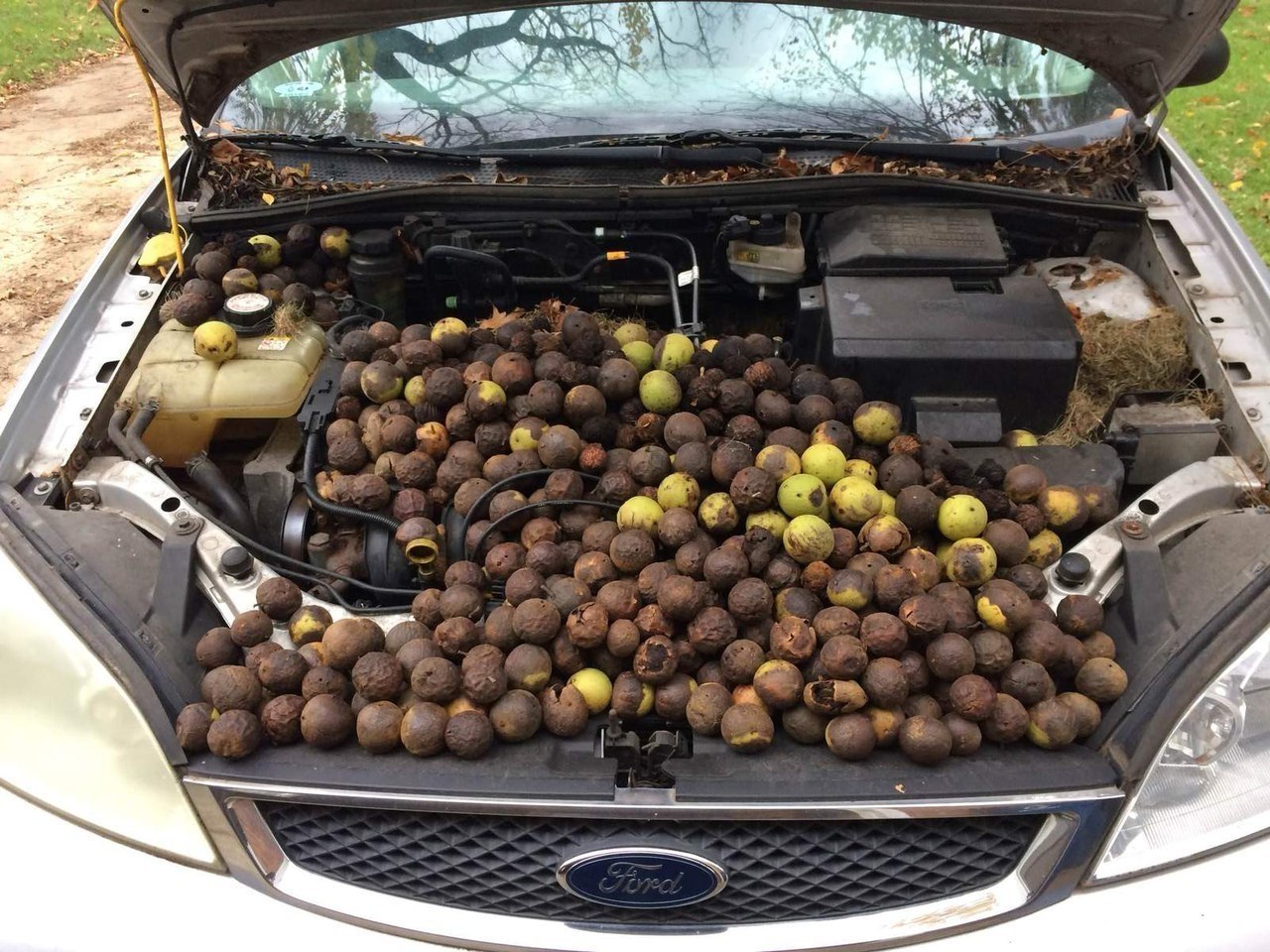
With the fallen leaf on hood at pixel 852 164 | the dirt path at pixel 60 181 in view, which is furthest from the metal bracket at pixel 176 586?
the dirt path at pixel 60 181

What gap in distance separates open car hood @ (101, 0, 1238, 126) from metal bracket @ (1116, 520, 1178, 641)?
1655 mm

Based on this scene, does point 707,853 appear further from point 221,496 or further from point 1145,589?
point 221,496

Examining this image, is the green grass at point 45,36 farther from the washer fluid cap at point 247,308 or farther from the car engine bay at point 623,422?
the car engine bay at point 623,422

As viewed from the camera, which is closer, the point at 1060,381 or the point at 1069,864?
the point at 1069,864

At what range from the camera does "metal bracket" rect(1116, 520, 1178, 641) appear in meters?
2.07

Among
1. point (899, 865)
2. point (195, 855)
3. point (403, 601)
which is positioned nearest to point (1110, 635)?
point (899, 865)

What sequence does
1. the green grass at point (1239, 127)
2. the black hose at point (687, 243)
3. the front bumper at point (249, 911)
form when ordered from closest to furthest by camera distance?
1. the front bumper at point (249, 911)
2. the black hose at point (687, 243)
3. the green grass at point (1239, 127)

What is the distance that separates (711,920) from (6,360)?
580 cm

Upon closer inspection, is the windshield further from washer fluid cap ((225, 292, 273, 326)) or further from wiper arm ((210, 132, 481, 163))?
washer fluid cap ((225, 292, 273, 326))

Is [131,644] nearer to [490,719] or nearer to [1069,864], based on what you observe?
[490,719]

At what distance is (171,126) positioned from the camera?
27.8 feet

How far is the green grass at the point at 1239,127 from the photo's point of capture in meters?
7.12

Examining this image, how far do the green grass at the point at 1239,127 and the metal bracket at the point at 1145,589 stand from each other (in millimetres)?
5477

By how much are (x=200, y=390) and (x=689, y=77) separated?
201 centimetres
